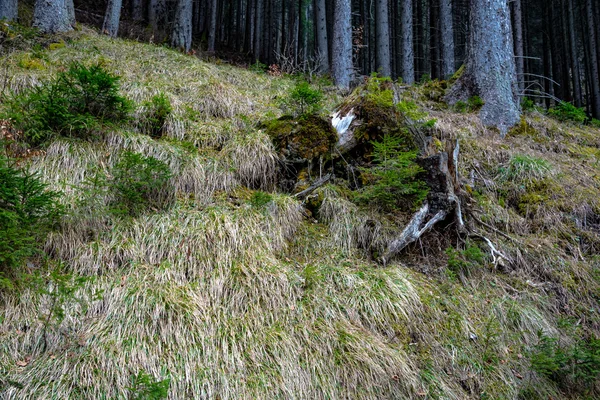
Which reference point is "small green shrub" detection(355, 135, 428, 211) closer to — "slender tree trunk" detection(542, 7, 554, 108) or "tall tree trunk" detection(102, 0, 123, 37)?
"tall tree trunk" detection(102, 0, 123, 37)

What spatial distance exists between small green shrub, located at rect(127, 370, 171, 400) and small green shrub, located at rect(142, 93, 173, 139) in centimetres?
309

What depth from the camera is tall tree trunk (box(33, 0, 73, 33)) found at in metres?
6.71

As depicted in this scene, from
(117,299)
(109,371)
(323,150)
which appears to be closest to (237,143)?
(323,150)

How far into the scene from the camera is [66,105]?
3910mm

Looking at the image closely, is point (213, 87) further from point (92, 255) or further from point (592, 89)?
point (592, 89)

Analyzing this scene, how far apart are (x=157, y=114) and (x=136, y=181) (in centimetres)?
144

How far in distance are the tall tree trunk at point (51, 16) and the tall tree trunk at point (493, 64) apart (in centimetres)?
792

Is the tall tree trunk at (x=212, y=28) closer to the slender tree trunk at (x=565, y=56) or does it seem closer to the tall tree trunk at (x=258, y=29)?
the tall tree trunk at (x=258, y=29)

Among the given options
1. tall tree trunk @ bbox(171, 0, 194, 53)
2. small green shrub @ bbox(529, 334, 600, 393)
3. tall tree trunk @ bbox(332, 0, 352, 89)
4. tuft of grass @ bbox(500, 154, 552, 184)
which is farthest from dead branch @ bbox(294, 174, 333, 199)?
tall tree trunk @ bbox(171, 0, 194, 53)

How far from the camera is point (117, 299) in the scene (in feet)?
9.58

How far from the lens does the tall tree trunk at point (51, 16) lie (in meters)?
6.71

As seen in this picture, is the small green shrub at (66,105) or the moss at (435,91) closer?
the small green shrub at (66,105)

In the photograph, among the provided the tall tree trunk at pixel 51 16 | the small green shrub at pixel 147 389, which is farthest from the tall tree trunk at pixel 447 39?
the small green shrub at pixel 147 389

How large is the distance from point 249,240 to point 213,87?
302 cm
